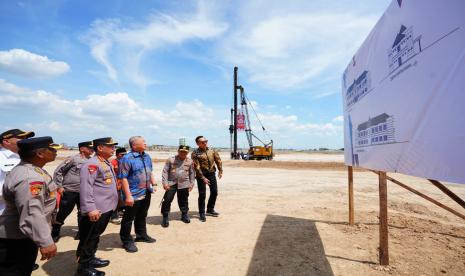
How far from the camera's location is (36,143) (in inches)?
117

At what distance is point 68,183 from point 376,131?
547cm

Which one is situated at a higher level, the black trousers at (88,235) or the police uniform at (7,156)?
the police uniform at (7,156)

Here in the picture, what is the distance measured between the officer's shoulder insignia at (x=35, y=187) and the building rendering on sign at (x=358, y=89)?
169 inches

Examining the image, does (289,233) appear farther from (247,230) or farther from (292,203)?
(292,203)

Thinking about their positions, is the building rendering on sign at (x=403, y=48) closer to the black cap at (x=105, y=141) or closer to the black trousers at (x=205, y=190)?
the black cap at (x=105, y=141)

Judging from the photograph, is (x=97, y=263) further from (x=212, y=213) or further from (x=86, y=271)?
(x=212, y=213)

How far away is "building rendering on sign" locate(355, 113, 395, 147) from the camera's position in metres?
3.48

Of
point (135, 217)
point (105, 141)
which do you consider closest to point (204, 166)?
point (135, 217)

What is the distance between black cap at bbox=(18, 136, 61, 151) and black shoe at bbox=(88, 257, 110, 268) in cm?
192

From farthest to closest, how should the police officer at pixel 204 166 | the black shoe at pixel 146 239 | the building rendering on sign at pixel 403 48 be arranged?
the police officer at pixel 204 166 → the black shoe at pixel 146 239 → the building rendering on sign at pixel 403 48

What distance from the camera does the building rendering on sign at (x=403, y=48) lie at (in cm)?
281

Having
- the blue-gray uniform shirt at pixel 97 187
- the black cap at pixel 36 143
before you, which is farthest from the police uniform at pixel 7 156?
the blue-gray uniform shirt at pixel 97 187

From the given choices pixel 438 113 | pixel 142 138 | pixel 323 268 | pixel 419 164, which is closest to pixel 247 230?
pixel 323 268

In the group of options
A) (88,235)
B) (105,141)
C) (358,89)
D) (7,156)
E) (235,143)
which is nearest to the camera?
(7,156)
